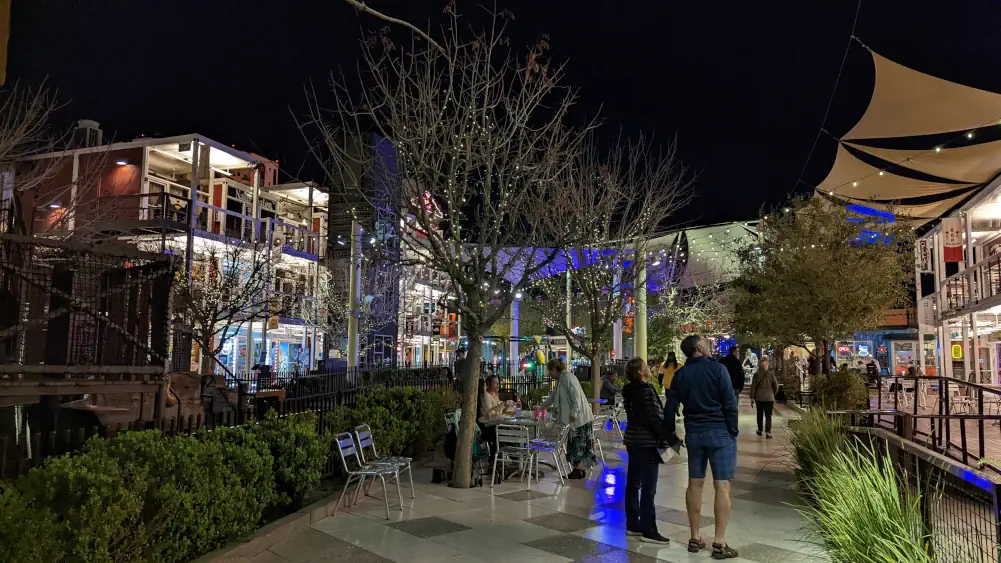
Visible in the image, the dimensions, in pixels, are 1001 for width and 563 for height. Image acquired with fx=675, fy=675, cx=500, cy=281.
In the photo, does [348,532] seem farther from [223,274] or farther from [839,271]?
[223,274]

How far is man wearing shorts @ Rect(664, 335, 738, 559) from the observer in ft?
19.2

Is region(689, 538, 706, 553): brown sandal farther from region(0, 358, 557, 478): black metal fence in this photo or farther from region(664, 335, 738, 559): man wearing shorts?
region(0, 358, 557, 478): black metal fence

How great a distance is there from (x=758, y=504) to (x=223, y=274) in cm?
1801

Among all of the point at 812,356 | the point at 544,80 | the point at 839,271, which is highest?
the point at 544,80

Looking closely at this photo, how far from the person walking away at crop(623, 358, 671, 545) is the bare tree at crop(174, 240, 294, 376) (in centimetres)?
1130

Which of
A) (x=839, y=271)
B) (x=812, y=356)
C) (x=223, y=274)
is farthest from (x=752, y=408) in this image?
(x=223, y=274)

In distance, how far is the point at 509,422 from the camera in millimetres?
9312

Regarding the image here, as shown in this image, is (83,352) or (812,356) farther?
(812,356)

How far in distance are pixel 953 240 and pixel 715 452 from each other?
22554 millimetres

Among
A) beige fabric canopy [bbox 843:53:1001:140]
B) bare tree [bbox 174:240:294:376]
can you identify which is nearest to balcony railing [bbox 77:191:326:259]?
bare tree [bbox 174:240:294:376]

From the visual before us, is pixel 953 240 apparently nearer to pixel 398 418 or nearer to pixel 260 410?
pixel 398 418

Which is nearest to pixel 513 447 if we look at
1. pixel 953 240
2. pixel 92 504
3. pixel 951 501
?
pixel 951 501

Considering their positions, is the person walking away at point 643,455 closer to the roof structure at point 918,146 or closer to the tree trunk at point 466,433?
the tree trunk at point 466,433

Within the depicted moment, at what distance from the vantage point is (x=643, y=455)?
6.53m
